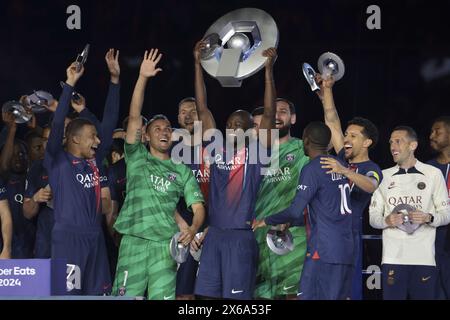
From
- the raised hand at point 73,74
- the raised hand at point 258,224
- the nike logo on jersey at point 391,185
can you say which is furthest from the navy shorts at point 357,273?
the raised hand at point 73,74

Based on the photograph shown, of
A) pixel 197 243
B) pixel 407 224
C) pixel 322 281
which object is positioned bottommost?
pixel 322 281

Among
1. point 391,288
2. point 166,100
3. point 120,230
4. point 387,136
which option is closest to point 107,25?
point 166,100

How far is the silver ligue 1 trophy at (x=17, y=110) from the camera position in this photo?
9.45 meters

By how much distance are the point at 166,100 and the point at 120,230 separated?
143cm

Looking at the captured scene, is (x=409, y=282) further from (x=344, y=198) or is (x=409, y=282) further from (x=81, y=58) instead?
(x=81, y=58)

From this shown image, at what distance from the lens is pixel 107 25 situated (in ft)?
32.1

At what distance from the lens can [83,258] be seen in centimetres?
862

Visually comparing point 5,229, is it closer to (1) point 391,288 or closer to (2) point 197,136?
(2) point 197,136

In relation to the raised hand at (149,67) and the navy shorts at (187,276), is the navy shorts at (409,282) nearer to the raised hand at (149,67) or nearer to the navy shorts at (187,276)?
the navy shorts at (187,276)

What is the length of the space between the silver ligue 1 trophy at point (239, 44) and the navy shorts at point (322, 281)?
1883 millimetres

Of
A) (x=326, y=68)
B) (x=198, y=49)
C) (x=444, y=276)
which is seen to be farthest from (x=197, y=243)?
(x=444, y=276)

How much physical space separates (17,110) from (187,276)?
198 centimetres

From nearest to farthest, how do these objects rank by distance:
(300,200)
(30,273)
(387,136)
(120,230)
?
(30,273) < (300,200) < (120,230) < (387,136)

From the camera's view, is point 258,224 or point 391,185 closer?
point 258,224
